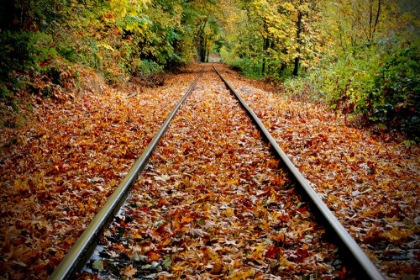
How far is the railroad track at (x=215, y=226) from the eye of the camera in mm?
3018

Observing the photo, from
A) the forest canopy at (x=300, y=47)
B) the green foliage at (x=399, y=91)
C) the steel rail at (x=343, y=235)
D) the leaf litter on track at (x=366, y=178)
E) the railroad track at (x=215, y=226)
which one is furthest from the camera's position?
the forest canopy at (x=300, y=47)

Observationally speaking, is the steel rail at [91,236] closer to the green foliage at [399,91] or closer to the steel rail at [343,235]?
the steel rail at [343,235]

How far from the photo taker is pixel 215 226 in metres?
3.75

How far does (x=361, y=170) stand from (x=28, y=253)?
4.62 m

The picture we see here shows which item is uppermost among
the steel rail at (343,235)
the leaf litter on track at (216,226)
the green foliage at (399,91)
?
the green foliage at (399,91)

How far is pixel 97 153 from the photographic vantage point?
5992 millimetres

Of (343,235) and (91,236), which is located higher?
(343,235)

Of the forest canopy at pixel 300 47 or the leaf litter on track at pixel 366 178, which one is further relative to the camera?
the forest canopy at pixel 300 47

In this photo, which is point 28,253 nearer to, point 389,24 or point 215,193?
point 215,193

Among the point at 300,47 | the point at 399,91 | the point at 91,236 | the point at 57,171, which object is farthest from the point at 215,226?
the point at 300,47

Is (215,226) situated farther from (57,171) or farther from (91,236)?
(57,171)

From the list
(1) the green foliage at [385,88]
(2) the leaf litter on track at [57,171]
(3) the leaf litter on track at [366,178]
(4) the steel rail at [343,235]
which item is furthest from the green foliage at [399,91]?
(2) the leaf litter on track at [57,171]

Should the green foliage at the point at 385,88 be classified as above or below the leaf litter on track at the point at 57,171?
above

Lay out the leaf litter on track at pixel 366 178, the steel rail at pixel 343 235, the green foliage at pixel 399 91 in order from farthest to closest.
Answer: the green foliage at pixel 399 91, the leaf litter on track at pixel 366 178, the steel rail at pixel 343 235
